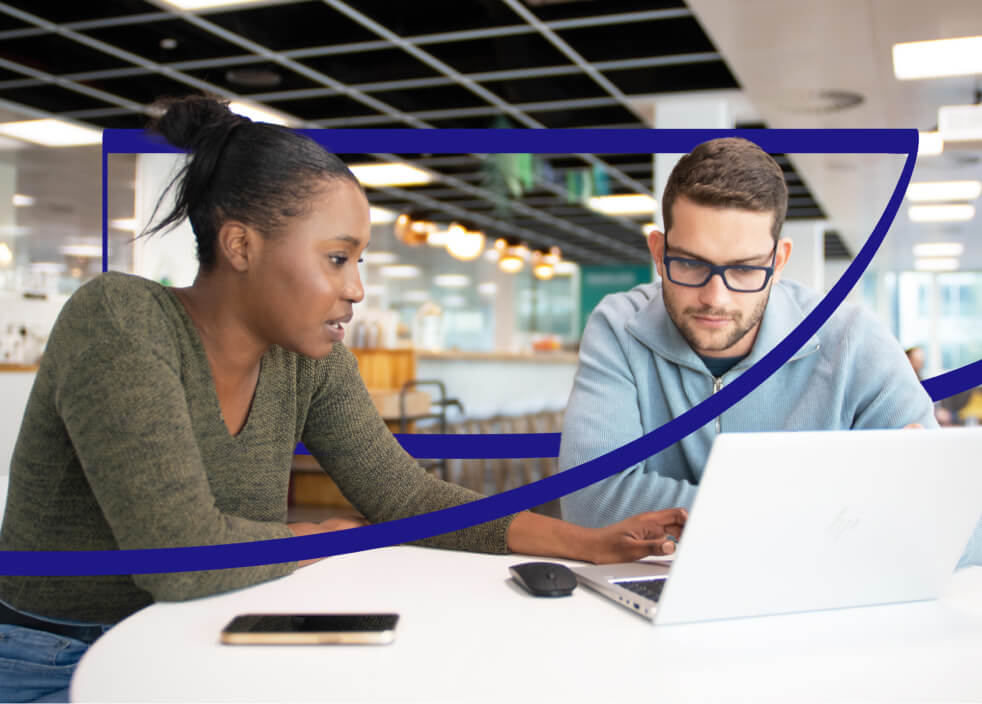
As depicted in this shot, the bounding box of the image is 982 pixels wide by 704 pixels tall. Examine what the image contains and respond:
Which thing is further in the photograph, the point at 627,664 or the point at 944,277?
the point at 944,277

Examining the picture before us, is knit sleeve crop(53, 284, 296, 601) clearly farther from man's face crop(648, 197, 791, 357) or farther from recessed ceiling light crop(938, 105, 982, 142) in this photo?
recessed ceiling light crop(938, 105, 982, 142)

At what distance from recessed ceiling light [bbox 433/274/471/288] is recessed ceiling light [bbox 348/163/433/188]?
6.18 m

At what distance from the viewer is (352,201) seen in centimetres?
128

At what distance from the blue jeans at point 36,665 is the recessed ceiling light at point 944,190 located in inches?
348

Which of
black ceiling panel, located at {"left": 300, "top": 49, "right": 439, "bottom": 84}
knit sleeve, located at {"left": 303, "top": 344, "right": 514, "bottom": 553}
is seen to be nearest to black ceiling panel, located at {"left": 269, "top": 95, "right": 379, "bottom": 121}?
black ceiling panel, located at {"left": 300, "top": 49, "right": 439, "bottom": 84}

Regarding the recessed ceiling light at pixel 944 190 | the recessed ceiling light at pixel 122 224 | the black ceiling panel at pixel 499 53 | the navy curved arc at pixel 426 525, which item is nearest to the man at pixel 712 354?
the navy curved arc at pixel 426 525

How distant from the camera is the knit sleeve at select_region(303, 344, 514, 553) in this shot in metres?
1.43

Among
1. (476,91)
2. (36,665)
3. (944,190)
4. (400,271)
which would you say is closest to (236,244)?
(36,665)

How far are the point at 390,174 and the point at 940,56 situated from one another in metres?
5.00

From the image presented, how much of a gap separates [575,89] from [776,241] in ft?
15.4

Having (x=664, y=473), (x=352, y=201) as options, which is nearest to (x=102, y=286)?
(x=352, y=201)

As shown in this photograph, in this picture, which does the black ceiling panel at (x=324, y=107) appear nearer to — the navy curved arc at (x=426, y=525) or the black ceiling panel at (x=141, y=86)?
the black ceiling panel at (x=141, y=86)

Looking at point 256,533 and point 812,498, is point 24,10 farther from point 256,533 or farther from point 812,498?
point 812,498

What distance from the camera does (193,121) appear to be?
4.16 ft
